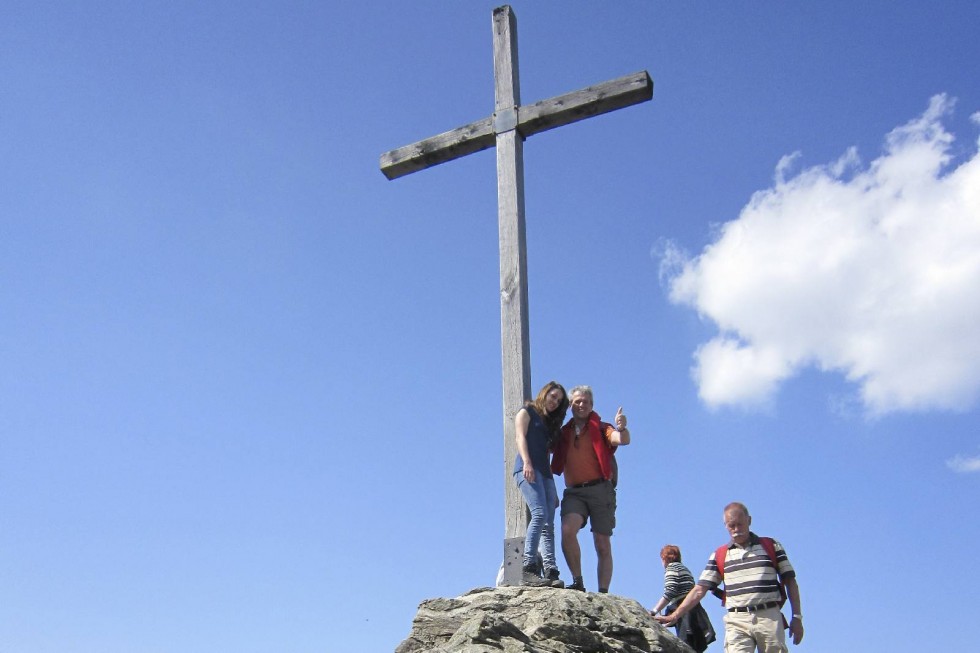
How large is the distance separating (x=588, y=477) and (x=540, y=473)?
442mm

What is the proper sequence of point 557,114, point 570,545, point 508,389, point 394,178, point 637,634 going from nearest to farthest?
point 637,634, point 570,545, point 508,389, point 557,114, point 394,178

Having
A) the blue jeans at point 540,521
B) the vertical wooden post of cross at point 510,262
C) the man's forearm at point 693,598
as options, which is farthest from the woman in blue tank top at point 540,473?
the man's forearm at point 693,598

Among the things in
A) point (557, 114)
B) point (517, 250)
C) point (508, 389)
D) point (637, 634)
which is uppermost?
point (557, 114)

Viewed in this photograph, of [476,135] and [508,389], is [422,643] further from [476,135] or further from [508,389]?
[476,135]

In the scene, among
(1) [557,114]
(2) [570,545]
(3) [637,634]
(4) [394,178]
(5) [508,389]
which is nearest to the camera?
(3) [637,634]

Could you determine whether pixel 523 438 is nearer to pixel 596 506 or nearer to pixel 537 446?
pixel 537 446

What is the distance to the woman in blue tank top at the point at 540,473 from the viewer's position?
736cm

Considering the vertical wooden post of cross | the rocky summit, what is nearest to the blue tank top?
the vertical wooden post of cross

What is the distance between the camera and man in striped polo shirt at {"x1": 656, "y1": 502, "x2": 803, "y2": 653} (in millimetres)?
6508

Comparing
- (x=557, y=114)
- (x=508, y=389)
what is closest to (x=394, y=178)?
(x=557, y=114)

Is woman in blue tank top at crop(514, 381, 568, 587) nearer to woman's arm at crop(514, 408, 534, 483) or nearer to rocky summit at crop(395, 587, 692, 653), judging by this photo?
woman's arm at crop(514, 408, 534, 483)

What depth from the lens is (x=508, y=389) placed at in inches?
323

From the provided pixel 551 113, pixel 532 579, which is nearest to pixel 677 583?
pixel 532 579

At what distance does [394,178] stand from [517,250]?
2151mm
